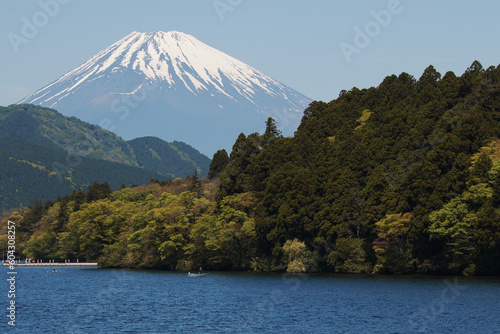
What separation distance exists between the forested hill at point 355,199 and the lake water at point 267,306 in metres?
4.26

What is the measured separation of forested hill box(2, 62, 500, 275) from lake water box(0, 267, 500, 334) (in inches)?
168

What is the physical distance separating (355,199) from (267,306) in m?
27.1

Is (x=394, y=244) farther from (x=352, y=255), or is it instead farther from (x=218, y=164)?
(x=218, y=164)

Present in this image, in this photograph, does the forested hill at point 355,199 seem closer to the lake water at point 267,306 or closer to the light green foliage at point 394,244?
the light green foliage at point 394,244

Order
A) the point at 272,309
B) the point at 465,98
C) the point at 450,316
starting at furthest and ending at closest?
1. the point at 465,98
2. the point at 272,309
3. the point at 450,316

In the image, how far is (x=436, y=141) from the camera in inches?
2980

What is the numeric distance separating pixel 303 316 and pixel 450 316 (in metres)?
9.64

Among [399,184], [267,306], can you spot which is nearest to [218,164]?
[399,184]

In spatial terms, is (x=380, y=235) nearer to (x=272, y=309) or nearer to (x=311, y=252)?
(x=311, y=252)

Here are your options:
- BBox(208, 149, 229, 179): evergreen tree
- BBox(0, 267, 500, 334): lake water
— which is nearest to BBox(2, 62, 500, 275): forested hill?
BBox(0, 267, 500, 334): lake water

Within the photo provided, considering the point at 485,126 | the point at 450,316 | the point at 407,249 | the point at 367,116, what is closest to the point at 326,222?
the point at 407,249

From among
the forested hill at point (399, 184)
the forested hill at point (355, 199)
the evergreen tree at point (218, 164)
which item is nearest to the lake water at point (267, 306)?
the forested hill at point (399, 184)

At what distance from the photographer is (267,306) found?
54281 mm

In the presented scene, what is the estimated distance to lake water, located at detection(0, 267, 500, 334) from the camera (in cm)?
4438
